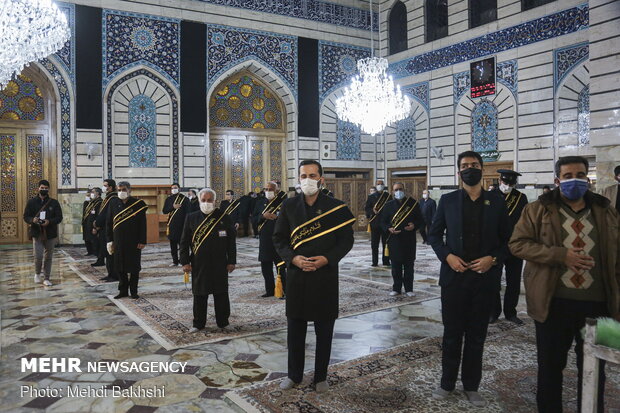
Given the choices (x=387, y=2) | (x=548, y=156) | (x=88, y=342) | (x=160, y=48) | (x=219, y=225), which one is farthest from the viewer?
(x=387, y=2)

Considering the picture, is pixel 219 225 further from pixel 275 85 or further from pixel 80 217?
pixel 275 85

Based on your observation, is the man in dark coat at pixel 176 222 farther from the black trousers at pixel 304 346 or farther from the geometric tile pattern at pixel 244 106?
the geometric tile pattern at pixel 244 106

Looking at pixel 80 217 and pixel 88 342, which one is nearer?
pixel 88 342

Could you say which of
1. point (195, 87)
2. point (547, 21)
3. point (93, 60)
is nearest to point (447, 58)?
point (547, 21)

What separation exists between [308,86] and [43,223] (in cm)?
862

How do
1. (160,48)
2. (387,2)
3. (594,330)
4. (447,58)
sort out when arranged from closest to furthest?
(594,330) < (160,48) < (447,58) < (387,2)

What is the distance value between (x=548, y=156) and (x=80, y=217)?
9998 mm

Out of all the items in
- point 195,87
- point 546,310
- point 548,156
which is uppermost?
point 195,87

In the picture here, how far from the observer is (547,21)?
1023cm

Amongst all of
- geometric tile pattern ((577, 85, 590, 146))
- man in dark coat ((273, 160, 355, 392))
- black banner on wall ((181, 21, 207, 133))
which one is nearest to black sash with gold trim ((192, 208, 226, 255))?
man in dark coat ((273, 160, 355, 392))

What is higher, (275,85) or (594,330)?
(275,85)

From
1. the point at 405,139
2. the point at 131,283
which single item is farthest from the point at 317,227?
the point at 405,139

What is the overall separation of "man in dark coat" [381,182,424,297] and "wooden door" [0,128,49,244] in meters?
8.46

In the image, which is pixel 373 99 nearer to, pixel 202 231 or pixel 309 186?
pixel 202 231
